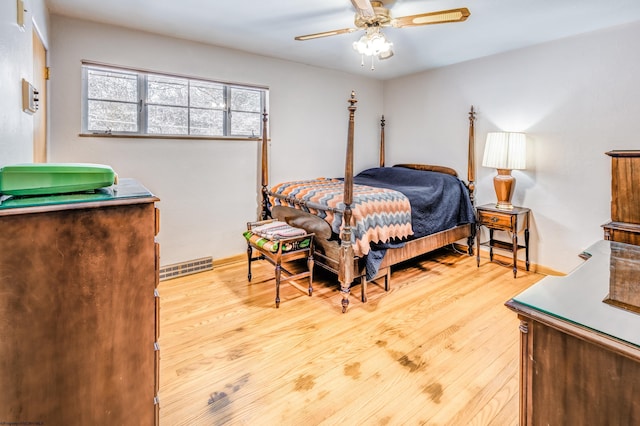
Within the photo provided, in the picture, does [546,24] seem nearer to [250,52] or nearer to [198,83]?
[250,52]

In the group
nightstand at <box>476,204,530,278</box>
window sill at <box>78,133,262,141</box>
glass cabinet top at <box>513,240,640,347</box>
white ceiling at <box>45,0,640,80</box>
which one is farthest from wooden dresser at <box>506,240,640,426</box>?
window sill at <box>78,133,262,141</box>

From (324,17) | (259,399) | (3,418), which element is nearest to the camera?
(3,418)

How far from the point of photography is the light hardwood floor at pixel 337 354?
155cm

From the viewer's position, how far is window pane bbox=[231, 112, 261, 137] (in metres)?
3.60

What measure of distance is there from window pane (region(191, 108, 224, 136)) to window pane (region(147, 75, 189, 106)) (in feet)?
0.53

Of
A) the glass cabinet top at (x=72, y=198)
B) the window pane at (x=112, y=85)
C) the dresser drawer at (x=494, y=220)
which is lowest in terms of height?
the dresser drawer at (x=494, y=220)

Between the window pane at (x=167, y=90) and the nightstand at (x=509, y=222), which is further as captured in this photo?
the nightstand at (x=509, y=222)

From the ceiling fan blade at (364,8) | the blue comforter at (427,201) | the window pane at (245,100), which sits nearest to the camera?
the ceiling fan blade at (364,8)

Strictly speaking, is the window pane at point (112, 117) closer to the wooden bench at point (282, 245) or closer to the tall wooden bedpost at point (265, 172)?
the tall wooden bedpost at point (265, 172)

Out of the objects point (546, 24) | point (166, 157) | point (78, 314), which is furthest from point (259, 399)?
point (546, 24)

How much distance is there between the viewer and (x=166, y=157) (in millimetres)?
3152

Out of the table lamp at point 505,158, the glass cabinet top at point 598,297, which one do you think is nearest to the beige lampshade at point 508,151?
the table lamp at point 505,158

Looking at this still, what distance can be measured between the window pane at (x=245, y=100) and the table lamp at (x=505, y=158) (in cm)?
253

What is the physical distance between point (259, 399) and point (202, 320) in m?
0.95
